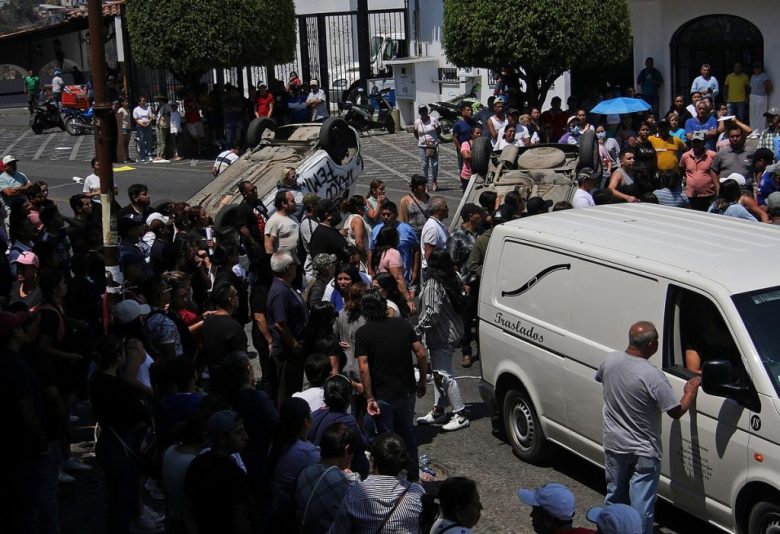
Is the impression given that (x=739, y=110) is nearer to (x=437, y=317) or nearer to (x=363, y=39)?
(x=363, y=39)

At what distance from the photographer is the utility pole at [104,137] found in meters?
8.53

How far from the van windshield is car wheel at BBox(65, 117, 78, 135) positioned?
84.2ft

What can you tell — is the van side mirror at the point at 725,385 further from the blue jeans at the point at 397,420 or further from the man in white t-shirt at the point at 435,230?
the man in white t-shirt at the point at 435,230

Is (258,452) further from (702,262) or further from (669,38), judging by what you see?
(669,38)

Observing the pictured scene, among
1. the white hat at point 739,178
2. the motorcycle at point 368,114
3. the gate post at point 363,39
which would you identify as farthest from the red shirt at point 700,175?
the gate post at point 363,39

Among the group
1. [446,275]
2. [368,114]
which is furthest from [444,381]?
[368,114]

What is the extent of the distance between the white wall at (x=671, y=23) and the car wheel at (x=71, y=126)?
14713 mm

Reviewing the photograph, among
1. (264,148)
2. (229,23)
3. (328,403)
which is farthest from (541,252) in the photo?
(229,23)

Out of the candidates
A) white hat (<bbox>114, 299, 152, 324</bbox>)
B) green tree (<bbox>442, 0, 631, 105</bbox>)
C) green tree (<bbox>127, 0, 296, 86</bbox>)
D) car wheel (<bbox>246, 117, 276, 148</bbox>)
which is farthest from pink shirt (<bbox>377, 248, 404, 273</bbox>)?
green tree (<bbox>127, 0, 296, 86</bbox>)

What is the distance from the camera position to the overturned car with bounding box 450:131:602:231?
13355mm

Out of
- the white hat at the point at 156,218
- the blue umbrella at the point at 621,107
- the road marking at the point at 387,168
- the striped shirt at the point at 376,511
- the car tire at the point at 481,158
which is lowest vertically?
the road marking at the point at 387,168

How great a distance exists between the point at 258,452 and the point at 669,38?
797 inches

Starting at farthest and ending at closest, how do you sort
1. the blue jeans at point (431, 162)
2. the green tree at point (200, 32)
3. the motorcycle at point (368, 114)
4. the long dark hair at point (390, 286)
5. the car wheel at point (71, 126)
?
the car wheel at point (71, 126) < the motorcycle at point (368, 114) < the green tree at point (200, 32) < the blue jeans at point (431, 162) < the long dark hair at point (390, 286)

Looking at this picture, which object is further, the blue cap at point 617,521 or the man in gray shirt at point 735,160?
the man in gray shirt at point 735,160
